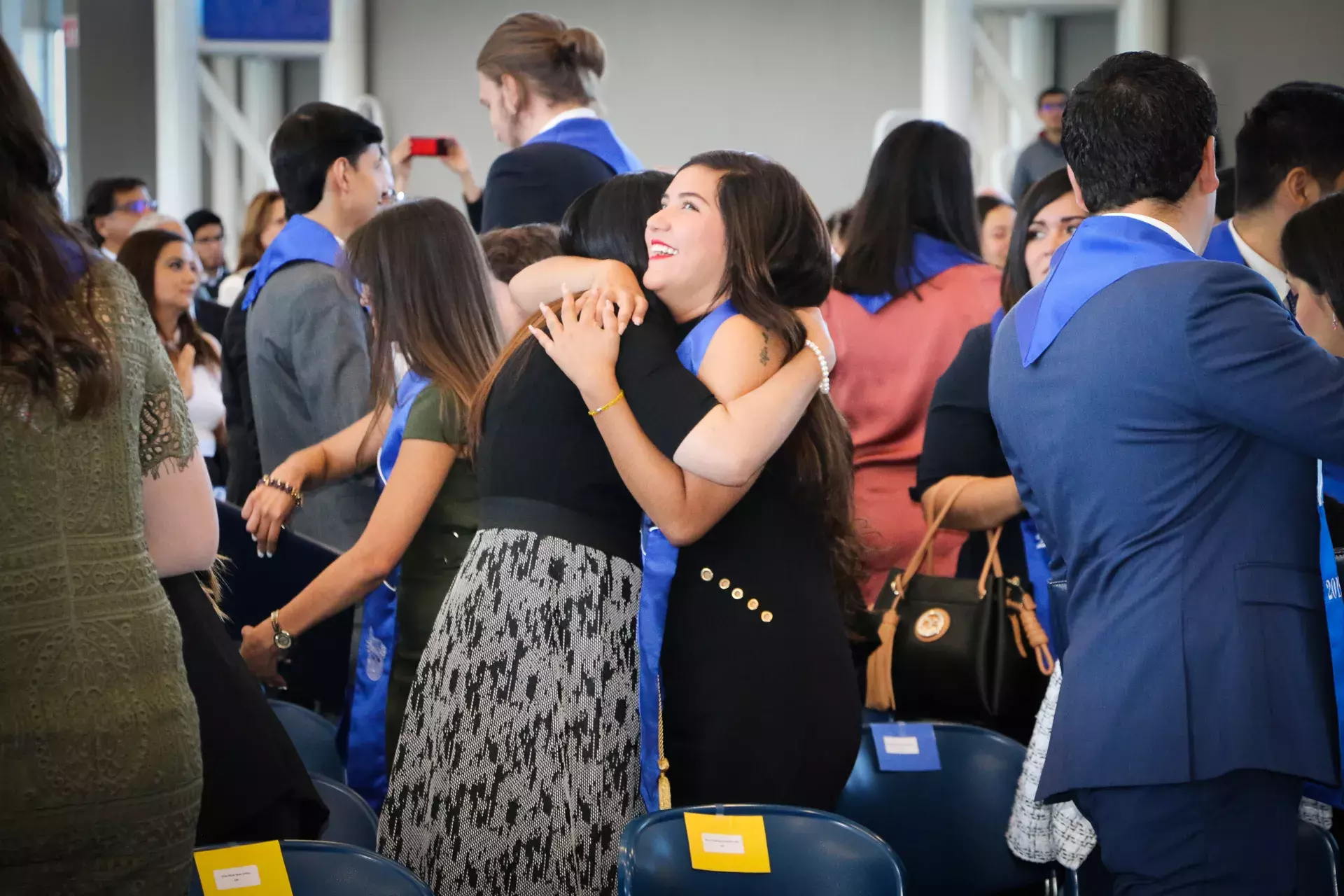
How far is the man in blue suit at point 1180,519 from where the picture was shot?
5.47 ft

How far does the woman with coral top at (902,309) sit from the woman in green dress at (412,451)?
82cm

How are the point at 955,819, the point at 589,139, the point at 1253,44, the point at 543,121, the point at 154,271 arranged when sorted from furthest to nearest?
1. the point at 1253,44
2. the point at 154,271
3. the point at 543,121
4. the point at 589,139
5. the point at 955,819

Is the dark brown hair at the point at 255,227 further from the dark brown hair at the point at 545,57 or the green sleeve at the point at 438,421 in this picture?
the green sleeve at the point at 438,421

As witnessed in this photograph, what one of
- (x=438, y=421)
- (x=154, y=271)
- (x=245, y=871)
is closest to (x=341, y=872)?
(x=245, y=871)

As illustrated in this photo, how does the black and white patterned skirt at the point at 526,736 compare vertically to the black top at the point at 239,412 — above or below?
below

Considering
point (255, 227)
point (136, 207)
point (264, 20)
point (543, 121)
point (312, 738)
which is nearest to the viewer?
point (312, 738)

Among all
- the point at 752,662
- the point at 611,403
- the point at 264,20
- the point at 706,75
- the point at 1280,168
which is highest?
the point at 264,20

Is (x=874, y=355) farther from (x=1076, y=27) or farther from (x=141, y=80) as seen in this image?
(x=141, y=80)

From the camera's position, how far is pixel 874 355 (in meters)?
3.07

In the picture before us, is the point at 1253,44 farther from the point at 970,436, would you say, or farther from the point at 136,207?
the point at 970,436

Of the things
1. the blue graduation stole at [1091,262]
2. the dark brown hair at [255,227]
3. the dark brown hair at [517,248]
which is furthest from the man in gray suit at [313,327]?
the dark brown hair at [255,227]

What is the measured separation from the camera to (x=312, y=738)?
2.60 meters

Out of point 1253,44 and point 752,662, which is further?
point 1253,44

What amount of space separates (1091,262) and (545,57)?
2199mm
